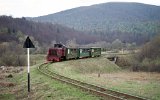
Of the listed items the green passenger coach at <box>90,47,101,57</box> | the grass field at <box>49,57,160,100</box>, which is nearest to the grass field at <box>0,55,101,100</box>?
the grass field at <box>49,57,160,100</box>

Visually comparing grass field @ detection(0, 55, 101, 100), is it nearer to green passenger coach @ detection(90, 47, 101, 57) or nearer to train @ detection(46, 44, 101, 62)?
train @ detection(46, 44, 101, 62)

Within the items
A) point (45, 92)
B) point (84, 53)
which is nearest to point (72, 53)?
point (84, 53)

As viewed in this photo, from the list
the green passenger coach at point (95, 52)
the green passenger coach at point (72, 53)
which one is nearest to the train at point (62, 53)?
the green passenger coach at point (72, 53)

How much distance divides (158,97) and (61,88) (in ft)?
22.5

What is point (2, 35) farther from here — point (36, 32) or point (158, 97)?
point (158, 97)

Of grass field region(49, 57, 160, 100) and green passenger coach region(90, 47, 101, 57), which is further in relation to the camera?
green passenger coach region(90, 47, 101, 57)

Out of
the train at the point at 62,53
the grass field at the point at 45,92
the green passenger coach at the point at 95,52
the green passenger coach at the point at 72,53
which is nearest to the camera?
the grass field at the point at 45,92

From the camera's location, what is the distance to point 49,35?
19088 cm

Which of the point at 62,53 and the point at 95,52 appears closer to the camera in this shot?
the point at 62,53

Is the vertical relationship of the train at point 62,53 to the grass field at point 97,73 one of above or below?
above

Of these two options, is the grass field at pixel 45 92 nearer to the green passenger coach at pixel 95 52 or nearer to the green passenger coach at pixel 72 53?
the green passenger coach at pixel 72 53

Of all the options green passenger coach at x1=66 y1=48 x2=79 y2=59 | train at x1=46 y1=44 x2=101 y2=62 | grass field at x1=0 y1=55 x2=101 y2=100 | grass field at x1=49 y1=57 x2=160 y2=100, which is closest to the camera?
grass field at x1=0 y1=55 x2=101 y2=100

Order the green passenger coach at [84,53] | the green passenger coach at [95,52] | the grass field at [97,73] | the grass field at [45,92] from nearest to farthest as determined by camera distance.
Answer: the grass field at [45,92] → the grass field at [97,73] → the green passenger coach at [84,53] → the green passenger coach at [95,52]

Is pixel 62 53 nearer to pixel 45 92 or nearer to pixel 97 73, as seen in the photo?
pixel 97 73
